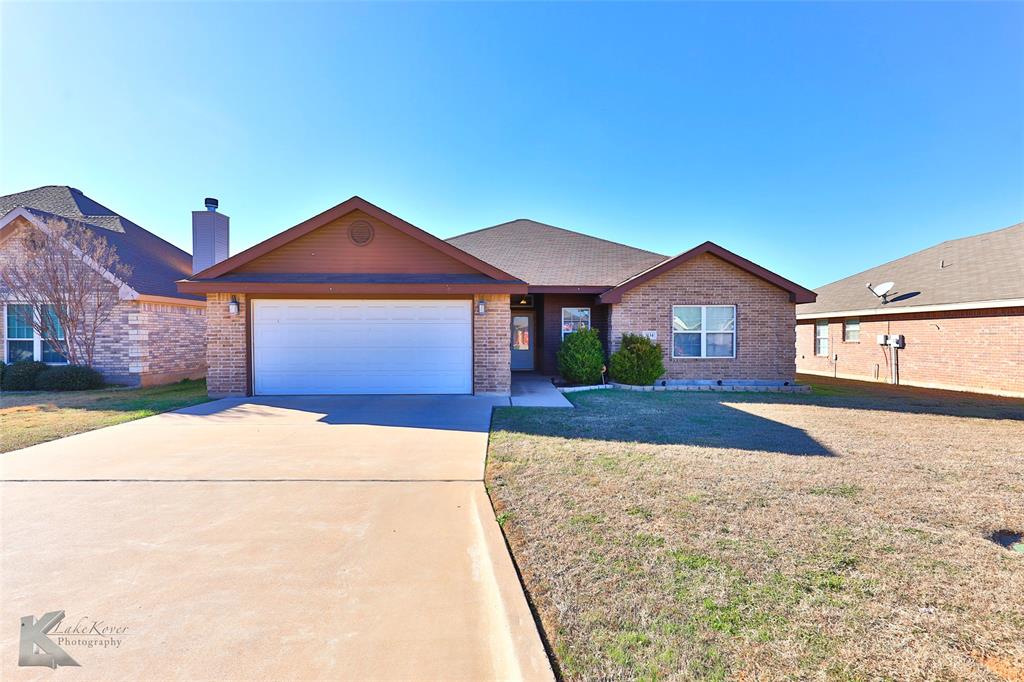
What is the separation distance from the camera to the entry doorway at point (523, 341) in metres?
15.4

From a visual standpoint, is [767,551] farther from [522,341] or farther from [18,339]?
[18,339]

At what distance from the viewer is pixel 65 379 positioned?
11.9m

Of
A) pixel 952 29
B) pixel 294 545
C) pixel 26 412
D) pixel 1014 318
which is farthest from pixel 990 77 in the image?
pixel 26 412

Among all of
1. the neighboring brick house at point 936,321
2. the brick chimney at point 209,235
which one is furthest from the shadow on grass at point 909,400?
the brick chimney at point 209,235

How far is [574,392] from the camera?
1135 centimetres

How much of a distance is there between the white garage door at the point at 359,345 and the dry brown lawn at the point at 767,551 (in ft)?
14.0

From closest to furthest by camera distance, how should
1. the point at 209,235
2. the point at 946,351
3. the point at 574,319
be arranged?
1. the point at 946,351
2. the point at 574,319
3. the point at 209,235

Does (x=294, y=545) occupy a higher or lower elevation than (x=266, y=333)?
lower

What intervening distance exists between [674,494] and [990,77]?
18.4m

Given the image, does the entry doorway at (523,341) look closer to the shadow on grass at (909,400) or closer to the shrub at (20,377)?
the shadow on grass at (909,400)

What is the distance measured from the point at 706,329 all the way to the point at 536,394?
5.88 m

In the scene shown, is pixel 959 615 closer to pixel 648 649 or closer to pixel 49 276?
pixel 648 649

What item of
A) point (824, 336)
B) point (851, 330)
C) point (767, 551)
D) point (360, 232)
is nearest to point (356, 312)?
point (360, 232)

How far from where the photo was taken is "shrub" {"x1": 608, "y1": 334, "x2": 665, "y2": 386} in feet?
39.3
